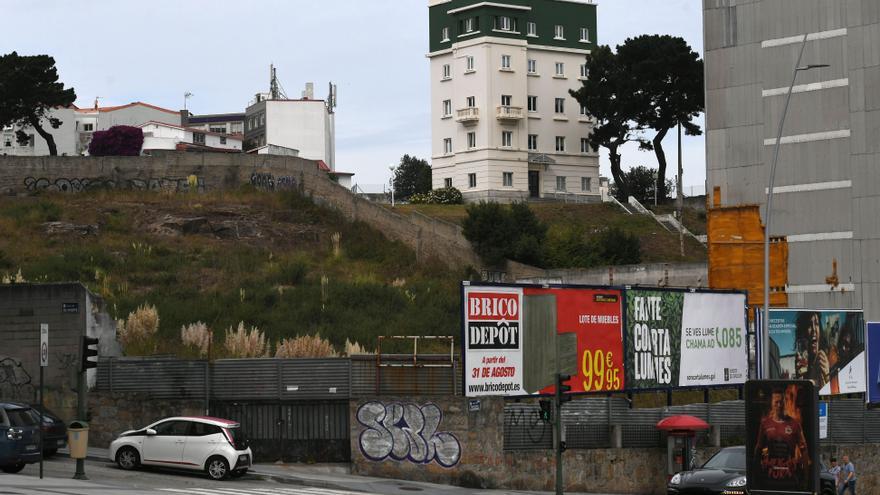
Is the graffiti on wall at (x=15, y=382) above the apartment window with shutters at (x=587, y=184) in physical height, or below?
below

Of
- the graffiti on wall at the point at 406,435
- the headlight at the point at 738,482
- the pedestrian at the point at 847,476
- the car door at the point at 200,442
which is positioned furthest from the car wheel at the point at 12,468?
the pedestrian at the point at 847,476

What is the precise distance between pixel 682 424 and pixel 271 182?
42327mm

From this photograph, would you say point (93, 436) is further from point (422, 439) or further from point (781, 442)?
point (781, 442)

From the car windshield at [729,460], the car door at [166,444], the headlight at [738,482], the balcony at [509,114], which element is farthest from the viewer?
the balcony at [509,114]

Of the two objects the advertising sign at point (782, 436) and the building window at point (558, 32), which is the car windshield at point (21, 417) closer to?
the advertising sign at point (782, 436)

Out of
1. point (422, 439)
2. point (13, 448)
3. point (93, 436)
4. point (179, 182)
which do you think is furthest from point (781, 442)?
point (179, 182)

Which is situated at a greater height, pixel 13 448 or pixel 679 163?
pixel 679 163

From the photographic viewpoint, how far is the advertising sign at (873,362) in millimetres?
46812

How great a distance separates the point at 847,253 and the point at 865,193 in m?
2.69

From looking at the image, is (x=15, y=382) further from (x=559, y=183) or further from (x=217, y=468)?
(x=559, y=183)

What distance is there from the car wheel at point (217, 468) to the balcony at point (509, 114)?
68596 mm

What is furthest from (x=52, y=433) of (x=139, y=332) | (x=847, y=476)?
(x=847, y=476)

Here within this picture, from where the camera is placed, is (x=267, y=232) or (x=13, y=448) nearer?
(x=13, y=448)

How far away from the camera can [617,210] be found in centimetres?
8825
